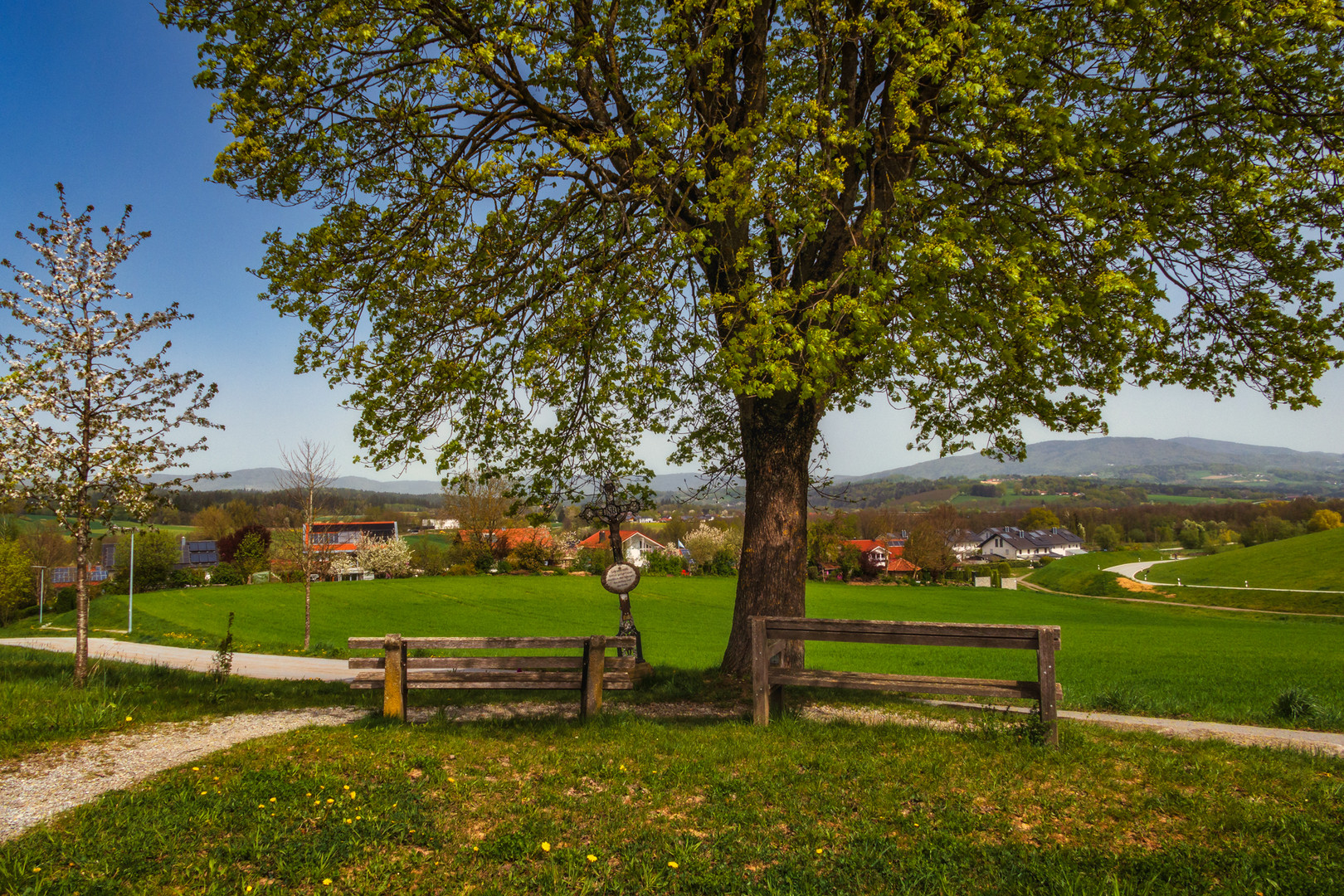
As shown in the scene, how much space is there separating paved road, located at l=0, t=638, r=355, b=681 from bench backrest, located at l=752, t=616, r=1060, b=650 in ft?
31.0

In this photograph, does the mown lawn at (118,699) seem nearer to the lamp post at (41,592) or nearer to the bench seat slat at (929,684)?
the bench seat slat at (929,684)

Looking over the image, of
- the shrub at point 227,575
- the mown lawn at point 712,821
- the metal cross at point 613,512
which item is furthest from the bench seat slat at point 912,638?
the shrub at point 227,575

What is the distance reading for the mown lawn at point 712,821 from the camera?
155 inches

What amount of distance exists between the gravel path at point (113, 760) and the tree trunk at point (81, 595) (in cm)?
243

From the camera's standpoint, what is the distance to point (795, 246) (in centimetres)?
930

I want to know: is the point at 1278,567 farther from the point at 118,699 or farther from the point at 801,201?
the point at 118,699

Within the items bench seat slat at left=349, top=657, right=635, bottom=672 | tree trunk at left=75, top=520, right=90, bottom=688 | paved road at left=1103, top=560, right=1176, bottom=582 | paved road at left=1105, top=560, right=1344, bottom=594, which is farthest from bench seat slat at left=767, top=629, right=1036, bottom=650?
paved road at left=1103, top=560, right=1176, bottom=582

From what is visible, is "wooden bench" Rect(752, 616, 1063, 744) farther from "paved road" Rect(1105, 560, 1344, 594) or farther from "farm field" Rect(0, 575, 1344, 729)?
"paved road" Rect(1105, 560, 1344, 594)

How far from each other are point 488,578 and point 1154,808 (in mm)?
45174

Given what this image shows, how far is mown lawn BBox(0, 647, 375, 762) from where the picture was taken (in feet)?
23.1

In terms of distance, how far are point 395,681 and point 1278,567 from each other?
67.6 m

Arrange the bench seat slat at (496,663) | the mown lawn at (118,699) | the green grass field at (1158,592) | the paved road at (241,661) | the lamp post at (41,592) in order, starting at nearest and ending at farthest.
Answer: the mown lawn at (118,699) < the bench seat slat at (496,663) < the paved road at (241,661) < the green grass field at (1158,592) < the lamp post at (41,592)

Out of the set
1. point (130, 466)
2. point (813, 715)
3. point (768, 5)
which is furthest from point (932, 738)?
point (130, 466)

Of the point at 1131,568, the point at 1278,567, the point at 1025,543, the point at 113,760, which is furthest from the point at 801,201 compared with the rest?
the point at 1025,543
